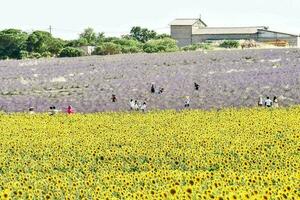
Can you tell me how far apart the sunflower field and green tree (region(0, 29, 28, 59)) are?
62674 millimetres

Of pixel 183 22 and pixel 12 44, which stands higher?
pixel 183 22

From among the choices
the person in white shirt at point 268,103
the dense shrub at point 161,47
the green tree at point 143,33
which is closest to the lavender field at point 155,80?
the person in white shirt at point 268,103

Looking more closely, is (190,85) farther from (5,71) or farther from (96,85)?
(5,71)

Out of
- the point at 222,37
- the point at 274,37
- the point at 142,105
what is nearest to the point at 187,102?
the point at 142,105

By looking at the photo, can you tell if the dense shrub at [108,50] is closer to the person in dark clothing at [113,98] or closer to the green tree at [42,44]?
the green tree at [42,44]

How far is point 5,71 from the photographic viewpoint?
58.4 meters

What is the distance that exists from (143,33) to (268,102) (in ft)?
331

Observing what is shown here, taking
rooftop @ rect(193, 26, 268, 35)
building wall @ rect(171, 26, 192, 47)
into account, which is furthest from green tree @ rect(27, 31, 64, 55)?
rooftop @ rect(193, 26, 268, 35)

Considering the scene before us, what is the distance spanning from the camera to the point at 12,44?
10244 centimetres

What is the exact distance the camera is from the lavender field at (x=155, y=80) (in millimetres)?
40281

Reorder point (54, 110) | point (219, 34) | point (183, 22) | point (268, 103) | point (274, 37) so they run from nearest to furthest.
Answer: point (268, 103), point (54, 110), point (274, 37), point (219, 34), point (183, 22)

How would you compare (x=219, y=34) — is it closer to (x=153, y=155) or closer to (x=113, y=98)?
(x=113, y=98)

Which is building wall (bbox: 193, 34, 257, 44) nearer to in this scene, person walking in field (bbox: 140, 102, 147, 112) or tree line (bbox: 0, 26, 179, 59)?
tree line (bbox: 0, 26, 179, 59)

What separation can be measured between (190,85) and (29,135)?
17228mm
